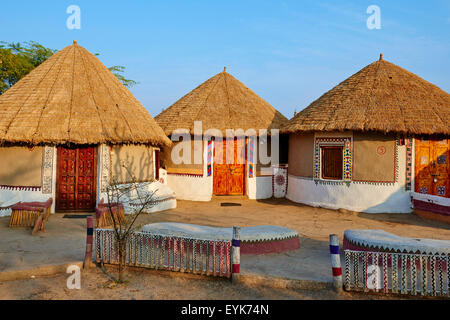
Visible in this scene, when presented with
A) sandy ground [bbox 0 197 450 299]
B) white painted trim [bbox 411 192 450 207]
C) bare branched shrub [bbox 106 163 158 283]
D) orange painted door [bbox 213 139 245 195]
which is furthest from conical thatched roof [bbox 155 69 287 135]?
white painted trim [bbox 411 192 450 207]

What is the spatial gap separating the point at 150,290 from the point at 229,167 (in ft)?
32.0

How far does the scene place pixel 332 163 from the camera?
12.9m

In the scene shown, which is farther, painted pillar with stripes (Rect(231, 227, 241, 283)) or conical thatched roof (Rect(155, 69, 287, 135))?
conical thatched roof (Rect(155, 69, 287, 135))

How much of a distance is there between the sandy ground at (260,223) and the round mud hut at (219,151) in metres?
0.67

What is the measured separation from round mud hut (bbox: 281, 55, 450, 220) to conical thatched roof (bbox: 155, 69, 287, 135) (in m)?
2.26

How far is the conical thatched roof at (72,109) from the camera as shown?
10.4 meters

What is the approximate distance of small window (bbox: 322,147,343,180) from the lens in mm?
12711

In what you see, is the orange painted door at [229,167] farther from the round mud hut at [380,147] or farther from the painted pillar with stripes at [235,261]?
the painted pillar with stripes at [235,261]

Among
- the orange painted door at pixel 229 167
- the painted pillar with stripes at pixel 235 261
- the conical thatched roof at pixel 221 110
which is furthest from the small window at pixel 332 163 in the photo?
the painted pillar with stripes at pixel 235 261

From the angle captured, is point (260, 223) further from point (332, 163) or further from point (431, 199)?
point (431, 199)

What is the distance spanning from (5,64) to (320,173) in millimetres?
17322

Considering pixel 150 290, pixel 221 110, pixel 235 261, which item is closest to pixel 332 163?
pixel 221 110

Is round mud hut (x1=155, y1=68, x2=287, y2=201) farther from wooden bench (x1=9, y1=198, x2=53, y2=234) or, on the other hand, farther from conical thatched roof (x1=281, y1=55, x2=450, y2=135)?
wooden bench (x1=9, y1=198, x2=53, y2=234)

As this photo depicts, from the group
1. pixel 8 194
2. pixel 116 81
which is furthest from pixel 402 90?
pixel 8 194
